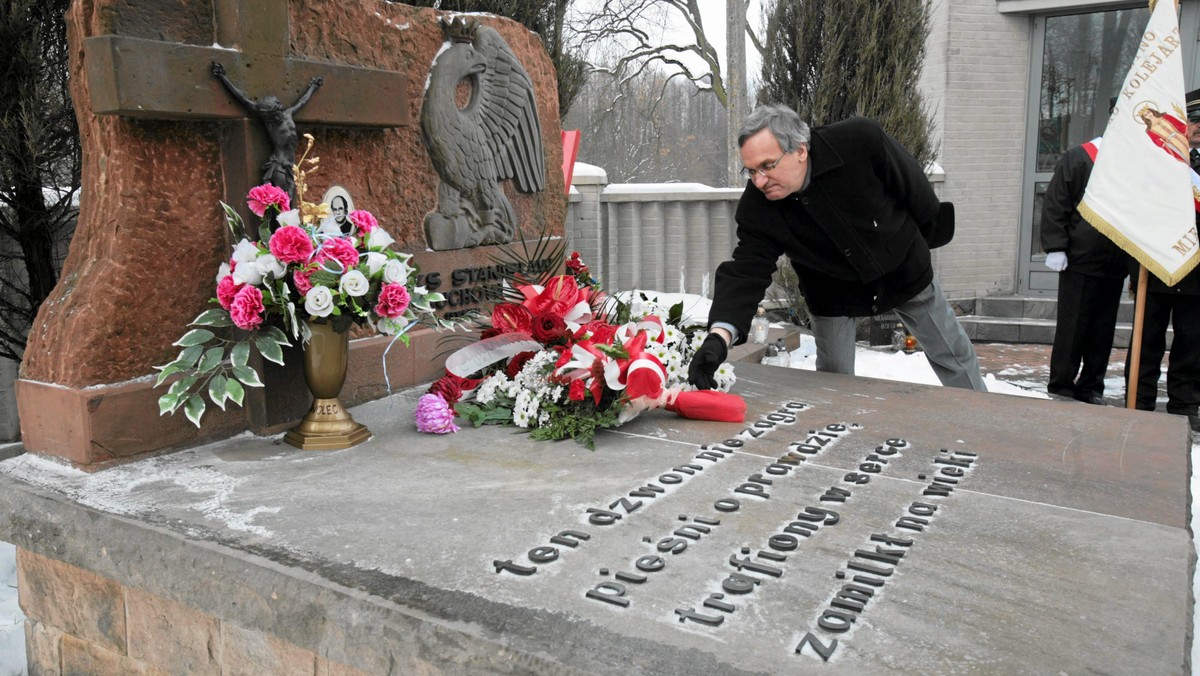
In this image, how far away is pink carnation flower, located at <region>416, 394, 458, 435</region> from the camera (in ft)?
9.79

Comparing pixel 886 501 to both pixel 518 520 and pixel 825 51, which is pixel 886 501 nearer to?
pixel 518 520

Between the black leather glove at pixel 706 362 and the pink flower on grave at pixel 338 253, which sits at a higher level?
the pink flower on grave at pixel 338 253

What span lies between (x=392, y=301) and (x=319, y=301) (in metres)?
0.23

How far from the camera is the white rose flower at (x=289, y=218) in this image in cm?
274

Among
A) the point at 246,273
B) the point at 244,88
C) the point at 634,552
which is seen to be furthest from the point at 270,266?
the point at 634,552

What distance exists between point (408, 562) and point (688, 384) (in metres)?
1.55

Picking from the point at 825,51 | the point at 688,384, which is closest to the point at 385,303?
the point at 688,384

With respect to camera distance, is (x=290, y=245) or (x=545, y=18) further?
(x=545, y=18)

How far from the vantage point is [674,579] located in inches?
74.5

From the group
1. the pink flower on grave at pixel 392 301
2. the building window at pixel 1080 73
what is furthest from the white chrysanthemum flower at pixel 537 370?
the building window at pixel 1080 73

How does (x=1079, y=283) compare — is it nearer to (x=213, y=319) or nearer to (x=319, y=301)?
(x=319, y=301)

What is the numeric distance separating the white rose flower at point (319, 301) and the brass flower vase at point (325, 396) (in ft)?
0.47

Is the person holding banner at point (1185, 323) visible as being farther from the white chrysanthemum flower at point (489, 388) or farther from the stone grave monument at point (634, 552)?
the white chrysanthemum flower at point (489, 388)

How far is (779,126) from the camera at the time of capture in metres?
3.22
